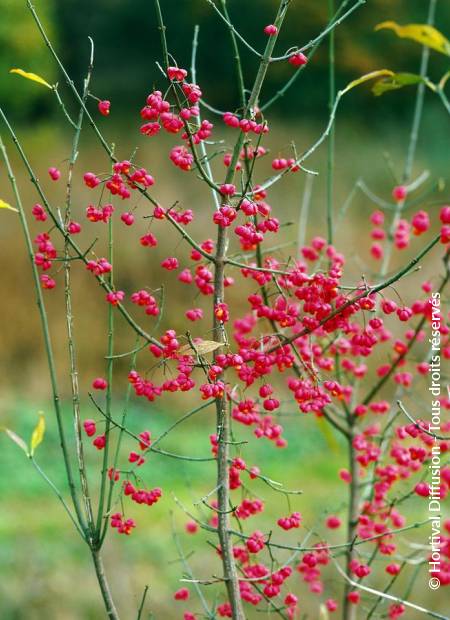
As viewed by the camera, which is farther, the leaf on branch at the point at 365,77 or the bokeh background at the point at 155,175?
the bokeh background at the point at 155,175

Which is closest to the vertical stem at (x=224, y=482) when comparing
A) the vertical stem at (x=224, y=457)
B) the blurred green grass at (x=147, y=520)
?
the vertical stem at (x=224, y=457)

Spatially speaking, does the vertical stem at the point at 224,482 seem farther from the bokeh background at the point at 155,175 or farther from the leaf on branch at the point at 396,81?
the bokeh background at the point at 155,175

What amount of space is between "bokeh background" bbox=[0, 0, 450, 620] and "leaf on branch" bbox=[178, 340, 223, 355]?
2.29 m

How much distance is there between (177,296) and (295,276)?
5634 millimetres

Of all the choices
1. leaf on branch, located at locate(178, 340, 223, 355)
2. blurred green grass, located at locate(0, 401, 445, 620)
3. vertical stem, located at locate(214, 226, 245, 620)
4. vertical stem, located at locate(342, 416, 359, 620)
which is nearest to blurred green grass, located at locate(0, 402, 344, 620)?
blurred green grass, located at locate(0, 401, 445, 620)

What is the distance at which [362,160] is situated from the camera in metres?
8.07

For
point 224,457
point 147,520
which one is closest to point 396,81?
point 224,457

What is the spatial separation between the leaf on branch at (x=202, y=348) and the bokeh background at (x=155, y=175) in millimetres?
2294

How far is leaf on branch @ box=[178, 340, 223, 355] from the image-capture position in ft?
3.99

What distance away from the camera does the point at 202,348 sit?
1226 mm

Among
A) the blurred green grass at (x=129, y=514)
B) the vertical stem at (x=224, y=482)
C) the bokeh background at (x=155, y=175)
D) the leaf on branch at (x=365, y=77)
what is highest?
the bokeh background at (x=155, y=175)

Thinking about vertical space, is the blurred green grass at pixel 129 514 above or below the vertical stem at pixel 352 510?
above

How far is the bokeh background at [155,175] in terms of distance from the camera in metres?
4.32

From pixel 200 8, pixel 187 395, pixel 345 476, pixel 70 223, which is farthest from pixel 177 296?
pixel 70 223
